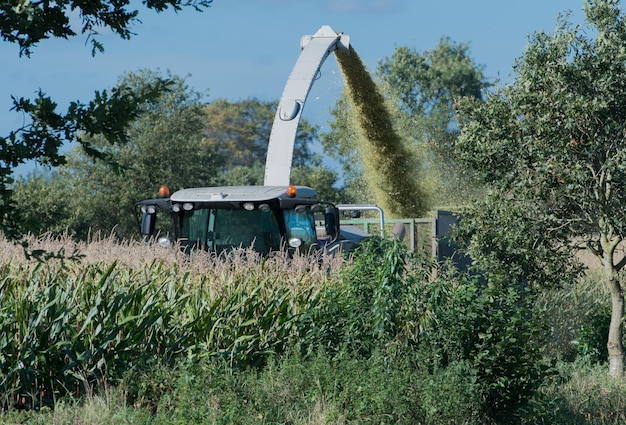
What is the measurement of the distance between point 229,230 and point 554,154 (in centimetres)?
466

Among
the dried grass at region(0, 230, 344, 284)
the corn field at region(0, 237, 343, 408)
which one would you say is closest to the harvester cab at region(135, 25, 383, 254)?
the dried grass at region(0, 230, 344, 284)

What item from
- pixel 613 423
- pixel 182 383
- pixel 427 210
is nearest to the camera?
pixel 182 383

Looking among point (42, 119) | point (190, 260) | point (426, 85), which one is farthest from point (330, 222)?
point (426, 85)

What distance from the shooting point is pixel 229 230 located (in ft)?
43.2

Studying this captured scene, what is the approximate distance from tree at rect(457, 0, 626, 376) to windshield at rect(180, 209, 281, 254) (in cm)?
281

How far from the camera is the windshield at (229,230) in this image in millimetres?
13000

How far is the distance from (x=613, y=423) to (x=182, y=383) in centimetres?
457

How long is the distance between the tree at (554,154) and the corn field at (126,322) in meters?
3.14

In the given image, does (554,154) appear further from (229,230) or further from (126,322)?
(126,322)

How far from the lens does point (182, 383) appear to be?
750cm

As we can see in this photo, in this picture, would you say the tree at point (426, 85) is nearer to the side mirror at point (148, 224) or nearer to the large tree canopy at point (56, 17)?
the side mirror at point (148, 224)

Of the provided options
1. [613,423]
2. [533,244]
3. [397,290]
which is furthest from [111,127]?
[533,244]

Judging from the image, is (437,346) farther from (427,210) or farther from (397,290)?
(427,210)

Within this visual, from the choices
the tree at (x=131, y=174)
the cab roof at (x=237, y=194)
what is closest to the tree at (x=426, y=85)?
the tree at (x=131, y=174)
